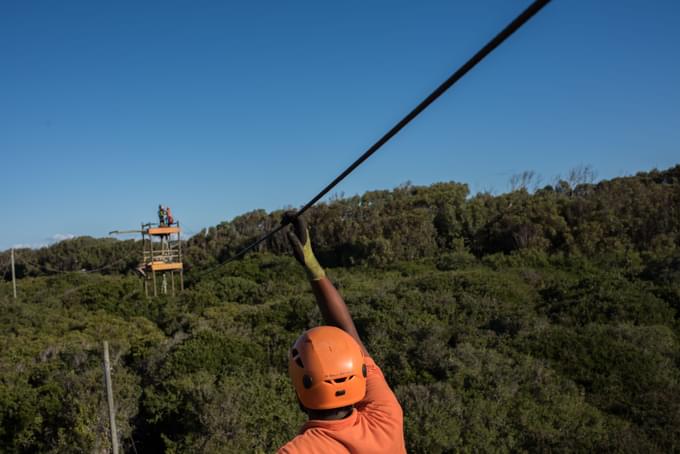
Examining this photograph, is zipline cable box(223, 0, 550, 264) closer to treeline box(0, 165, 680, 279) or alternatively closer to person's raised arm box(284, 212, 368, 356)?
person's raised arm box(284, 212, 368, 356)

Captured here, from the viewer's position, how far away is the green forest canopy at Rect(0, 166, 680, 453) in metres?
11.9

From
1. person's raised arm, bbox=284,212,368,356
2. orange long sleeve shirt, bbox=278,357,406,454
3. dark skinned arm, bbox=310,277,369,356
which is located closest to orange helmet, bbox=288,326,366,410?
orange long sleeve shirt, bbox=278,357,406,454

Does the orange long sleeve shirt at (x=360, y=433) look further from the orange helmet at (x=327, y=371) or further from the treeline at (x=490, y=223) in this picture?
the treeline at (x=490, y=223)

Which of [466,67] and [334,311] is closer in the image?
[466,67]

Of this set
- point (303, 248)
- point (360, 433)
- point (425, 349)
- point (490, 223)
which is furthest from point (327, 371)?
point (490, 223)

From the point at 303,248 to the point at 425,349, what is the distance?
1301cm

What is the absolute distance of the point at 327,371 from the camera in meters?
1.69

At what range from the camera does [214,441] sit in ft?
38.9

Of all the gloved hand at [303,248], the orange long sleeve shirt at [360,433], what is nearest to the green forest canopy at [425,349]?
the gloved hand at [303,248]

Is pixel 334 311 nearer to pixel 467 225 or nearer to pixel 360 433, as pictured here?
pixel 360 433

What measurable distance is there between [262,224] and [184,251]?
26.0 ft

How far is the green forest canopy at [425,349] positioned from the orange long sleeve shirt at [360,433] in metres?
5.42

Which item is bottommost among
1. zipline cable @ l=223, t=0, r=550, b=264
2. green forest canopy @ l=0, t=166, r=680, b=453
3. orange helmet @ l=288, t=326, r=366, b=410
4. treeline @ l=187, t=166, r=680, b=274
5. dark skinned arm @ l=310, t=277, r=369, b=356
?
green forest canopy @ l=0, t=166, r=680, b=453

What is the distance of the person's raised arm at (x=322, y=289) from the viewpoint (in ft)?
7.51
